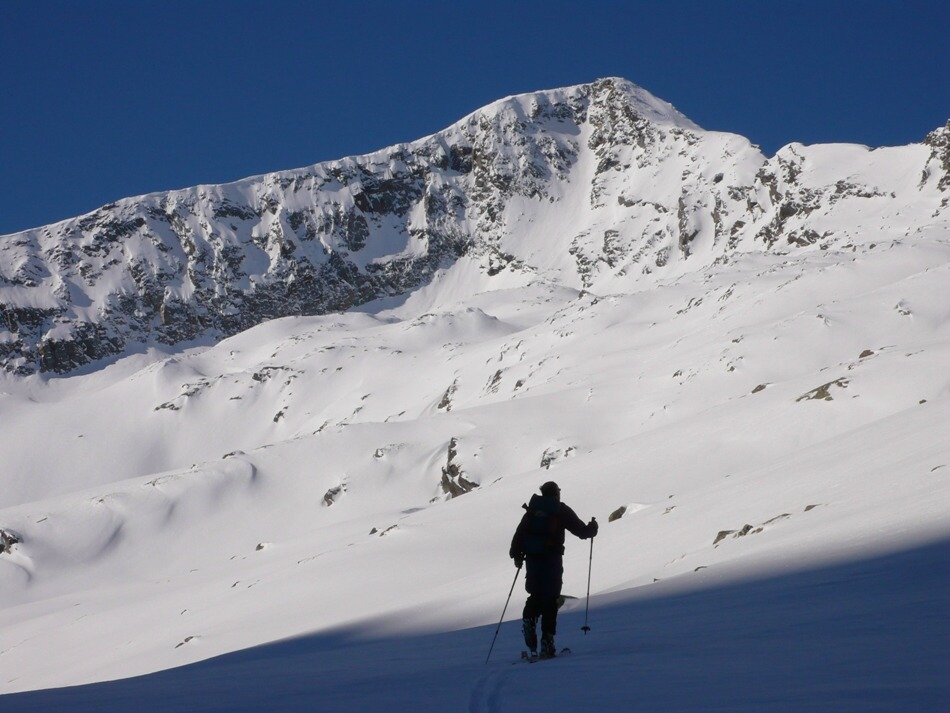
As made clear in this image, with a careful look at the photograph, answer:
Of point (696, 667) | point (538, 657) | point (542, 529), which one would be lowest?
point (696, 667)

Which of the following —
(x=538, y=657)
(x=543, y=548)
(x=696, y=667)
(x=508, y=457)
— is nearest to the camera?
(x=696, y=667)

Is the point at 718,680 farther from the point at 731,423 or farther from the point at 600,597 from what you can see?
the point at 731,423

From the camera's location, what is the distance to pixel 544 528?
10.3 metres

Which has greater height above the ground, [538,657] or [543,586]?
[543,586]

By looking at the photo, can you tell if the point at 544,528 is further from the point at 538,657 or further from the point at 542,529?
the point at 538,657

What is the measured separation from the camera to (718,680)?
6.91 meters

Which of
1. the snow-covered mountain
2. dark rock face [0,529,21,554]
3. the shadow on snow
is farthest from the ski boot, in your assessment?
dark rock face [0,529,21,554]

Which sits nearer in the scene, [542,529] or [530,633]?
[530,633]

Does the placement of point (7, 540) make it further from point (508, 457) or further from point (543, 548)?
point (543, 548)

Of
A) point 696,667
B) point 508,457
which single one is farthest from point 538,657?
point 508,457

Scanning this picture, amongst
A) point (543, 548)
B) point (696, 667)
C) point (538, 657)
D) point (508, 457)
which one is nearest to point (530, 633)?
point (538, 657)

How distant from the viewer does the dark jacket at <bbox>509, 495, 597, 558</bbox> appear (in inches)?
406

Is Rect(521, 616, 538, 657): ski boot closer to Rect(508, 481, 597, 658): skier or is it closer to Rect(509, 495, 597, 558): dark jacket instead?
Rect(508, 481, 597, 658): skier

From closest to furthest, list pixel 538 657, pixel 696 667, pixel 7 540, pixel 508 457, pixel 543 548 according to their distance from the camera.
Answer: pixel 696 667 < pixel 538 657 < pixel 543 548 < pixel 508 457 < pixel 7 540
